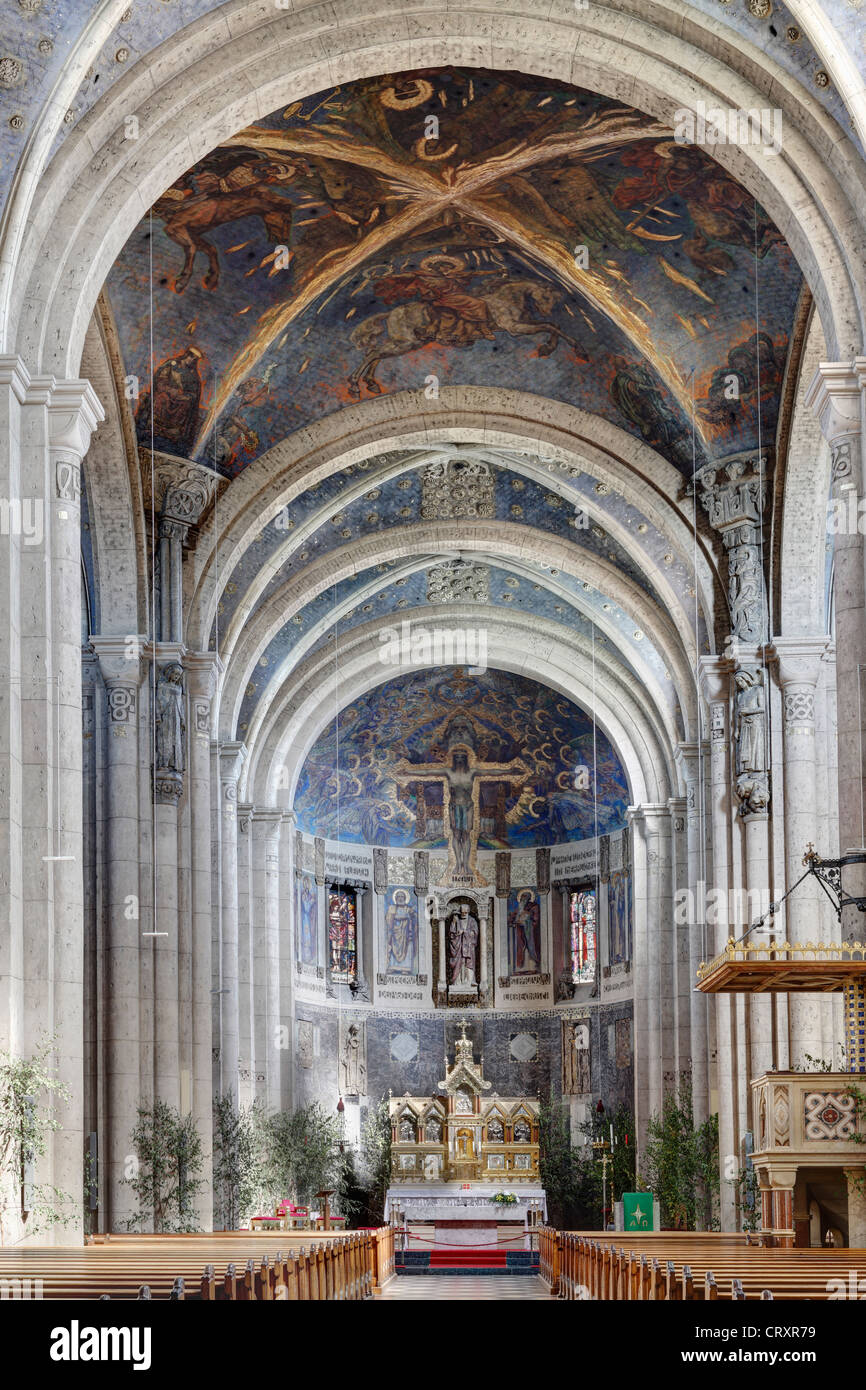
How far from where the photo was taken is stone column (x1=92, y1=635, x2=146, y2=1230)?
64.7ft

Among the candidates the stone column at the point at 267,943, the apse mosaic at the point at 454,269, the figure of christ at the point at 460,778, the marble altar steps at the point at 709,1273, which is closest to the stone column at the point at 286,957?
the stone column at the point at 267,943

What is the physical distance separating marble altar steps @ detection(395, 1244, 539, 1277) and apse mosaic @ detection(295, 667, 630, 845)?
10715mm

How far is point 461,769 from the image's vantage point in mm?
37938

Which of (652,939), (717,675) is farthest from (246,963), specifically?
(717,675)

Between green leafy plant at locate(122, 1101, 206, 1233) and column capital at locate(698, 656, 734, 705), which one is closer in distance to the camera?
green leafy plant at locate(122, 1101, 206, 1233)

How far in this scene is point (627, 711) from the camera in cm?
3288

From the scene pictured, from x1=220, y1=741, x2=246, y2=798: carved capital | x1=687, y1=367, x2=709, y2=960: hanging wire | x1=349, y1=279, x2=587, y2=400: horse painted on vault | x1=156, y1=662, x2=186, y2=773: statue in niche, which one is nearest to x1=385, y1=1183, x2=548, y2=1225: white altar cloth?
x1=687, y1=367, x2=709, y2=960: hanging wire

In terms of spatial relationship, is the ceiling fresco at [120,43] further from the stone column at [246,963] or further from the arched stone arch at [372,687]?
the arched stone arch at [372,687]

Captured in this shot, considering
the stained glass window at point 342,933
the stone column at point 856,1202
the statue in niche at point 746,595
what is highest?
the statue in niche at point 746,595

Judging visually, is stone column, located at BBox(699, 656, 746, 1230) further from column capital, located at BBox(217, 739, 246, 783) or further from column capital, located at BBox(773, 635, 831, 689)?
column capital, located at BBox(217, 739, 246, 783)

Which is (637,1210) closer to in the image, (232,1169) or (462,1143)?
(232,1169)

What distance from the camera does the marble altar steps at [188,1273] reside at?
23.1 feet
